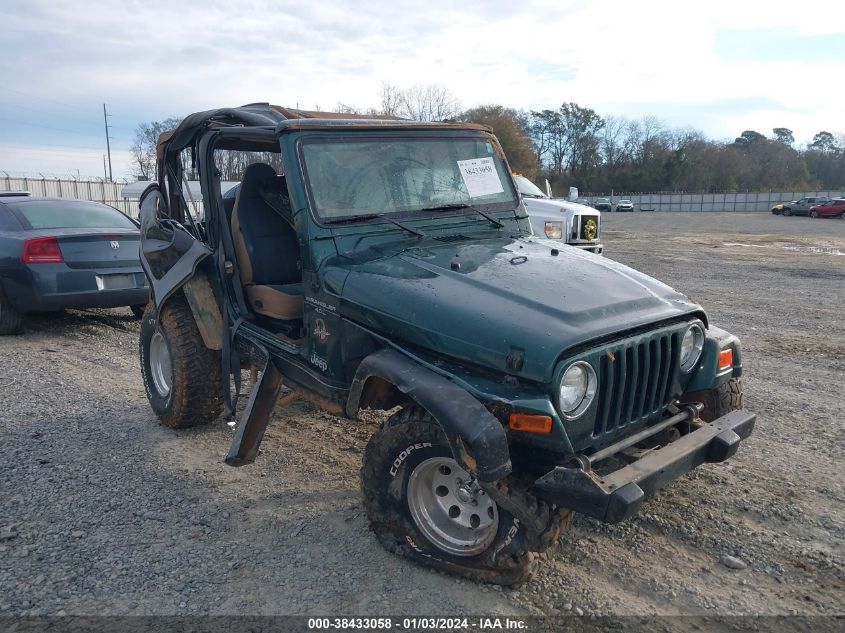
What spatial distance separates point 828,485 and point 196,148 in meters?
4.62

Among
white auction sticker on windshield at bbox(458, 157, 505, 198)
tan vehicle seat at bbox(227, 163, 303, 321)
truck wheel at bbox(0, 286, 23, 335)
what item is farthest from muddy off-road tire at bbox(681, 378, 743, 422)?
truck wheel at bbox(0, 286, 23, 335)

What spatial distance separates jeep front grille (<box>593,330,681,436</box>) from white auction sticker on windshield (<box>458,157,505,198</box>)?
5.40 ft

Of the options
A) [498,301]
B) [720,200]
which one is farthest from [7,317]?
[720,200]

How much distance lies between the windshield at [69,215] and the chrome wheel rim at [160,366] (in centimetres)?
379

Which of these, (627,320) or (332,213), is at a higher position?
(332,213)

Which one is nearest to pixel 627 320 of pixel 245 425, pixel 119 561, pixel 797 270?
pixel 245 425

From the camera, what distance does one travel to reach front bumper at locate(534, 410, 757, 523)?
2609 millimetres

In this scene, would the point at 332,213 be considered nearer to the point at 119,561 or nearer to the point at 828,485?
the point at 119,561

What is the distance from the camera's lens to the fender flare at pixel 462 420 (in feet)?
8.54

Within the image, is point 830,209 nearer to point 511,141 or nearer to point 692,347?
point 511,141

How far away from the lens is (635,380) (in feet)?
10.1

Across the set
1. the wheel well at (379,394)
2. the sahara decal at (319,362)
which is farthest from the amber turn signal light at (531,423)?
the sahara decal at (319,362)

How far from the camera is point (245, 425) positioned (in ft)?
12.4

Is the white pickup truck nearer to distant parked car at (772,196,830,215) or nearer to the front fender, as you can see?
the front fender
